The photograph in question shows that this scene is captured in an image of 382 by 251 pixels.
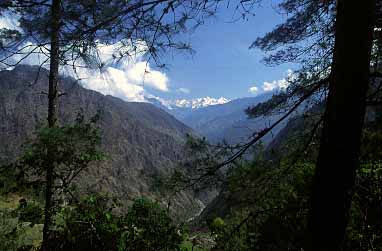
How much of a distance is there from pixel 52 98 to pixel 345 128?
6249 millimetres

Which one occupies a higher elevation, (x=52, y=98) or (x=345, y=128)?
(x=52, y=98)

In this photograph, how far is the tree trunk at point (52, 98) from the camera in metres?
2.90

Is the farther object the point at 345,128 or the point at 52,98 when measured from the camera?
the point at 52,98

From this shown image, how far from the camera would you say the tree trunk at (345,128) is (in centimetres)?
182

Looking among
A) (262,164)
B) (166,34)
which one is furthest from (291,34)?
(166,34)

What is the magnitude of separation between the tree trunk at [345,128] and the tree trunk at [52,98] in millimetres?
2079

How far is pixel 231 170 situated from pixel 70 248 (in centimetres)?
287

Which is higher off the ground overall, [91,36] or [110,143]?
[91,36]

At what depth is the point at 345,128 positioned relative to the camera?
5.98 feet

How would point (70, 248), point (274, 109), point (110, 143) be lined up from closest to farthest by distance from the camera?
point (274, 109) → point (70, 248) → point (110, 143)

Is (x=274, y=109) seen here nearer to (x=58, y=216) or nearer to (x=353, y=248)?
(x=353, y=248)

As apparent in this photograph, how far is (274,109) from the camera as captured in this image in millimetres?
4570

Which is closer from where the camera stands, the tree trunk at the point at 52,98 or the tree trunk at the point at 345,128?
the tree trunk at the point at 345,128

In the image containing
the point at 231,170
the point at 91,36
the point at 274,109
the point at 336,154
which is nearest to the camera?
the point at 336,154
